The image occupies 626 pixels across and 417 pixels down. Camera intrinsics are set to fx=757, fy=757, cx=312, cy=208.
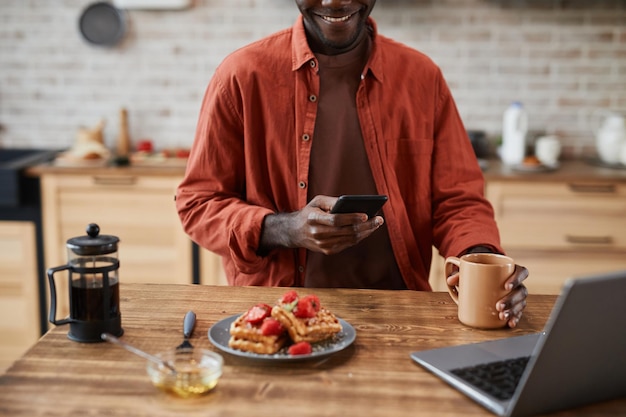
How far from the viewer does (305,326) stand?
1.31 m

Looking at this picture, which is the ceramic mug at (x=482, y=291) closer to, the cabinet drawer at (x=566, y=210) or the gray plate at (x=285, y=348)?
the gray plate at (x=285, y=348)

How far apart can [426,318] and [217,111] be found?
814mm

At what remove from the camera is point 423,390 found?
3.85 ft

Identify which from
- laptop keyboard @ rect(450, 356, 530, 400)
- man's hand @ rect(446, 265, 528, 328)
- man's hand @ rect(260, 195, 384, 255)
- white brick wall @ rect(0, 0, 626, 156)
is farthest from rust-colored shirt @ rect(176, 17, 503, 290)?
white brick wall @ rect(0, 0, 626, 156)

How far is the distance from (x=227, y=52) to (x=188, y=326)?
277 cm

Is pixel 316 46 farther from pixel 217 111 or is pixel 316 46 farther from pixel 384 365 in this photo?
pixel 384 365

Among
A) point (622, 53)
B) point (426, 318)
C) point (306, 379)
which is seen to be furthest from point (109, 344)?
point (622, 53)

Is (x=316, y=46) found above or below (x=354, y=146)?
above

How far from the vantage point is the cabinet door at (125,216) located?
11.5 ft

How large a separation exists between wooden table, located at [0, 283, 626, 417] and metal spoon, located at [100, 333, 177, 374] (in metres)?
0.02

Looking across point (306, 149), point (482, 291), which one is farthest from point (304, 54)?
point (482, 291)

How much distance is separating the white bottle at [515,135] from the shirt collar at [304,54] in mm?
1915

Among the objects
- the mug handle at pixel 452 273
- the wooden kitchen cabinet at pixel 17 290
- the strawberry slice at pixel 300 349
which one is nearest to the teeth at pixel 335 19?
the mug handle at pixel 452 273

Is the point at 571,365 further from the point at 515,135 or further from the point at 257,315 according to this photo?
the point at 515,135
